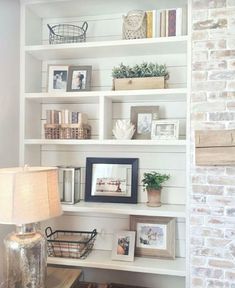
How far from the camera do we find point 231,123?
1.97 metres

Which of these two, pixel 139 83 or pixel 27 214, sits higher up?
pixel 139 83

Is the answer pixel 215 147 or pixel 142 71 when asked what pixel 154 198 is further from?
pixel 142 71

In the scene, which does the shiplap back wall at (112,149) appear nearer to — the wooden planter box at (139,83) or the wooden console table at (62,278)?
the wooden planter box at (139,83)

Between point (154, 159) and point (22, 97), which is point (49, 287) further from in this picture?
point (22, 97)

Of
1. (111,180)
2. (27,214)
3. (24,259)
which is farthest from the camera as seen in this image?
(111,180)

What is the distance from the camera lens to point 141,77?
86.7 inches

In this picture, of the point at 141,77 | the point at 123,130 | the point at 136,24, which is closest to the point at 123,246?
the point at 123,130

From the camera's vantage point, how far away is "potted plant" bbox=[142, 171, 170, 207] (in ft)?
7.29

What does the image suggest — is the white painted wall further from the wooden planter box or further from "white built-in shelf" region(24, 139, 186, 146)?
the wooden planter box

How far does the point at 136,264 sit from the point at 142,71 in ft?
4.37

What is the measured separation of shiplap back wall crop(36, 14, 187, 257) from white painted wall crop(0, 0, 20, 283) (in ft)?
1.01

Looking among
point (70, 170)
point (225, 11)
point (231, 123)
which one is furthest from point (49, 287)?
point (225, 11)

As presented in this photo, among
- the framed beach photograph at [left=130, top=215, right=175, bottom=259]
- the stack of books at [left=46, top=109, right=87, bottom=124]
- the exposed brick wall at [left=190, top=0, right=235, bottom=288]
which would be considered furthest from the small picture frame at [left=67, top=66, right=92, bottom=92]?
the framed beach photograph at [left=130, top=215, right=175, bottom=259]

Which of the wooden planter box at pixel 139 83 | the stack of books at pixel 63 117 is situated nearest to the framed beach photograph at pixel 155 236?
the stack of books at pixel 63 117
